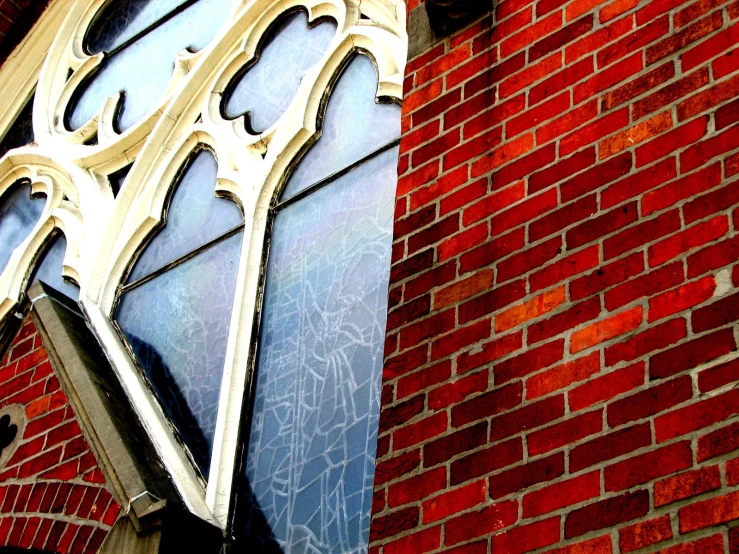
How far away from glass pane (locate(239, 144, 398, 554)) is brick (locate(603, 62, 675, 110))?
4.05 feet

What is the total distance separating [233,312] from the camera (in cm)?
475

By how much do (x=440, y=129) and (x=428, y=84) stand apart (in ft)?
0.85

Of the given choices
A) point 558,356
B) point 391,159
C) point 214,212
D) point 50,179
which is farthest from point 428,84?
point 50,179

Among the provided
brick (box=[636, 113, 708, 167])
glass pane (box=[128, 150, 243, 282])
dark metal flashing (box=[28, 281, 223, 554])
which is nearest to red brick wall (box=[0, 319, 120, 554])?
dark metal flashing (box=[28, 281, 223, 554])

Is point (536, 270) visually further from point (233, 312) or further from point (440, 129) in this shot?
point (233, 312)

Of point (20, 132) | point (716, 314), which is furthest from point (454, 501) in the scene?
point (20, 132)

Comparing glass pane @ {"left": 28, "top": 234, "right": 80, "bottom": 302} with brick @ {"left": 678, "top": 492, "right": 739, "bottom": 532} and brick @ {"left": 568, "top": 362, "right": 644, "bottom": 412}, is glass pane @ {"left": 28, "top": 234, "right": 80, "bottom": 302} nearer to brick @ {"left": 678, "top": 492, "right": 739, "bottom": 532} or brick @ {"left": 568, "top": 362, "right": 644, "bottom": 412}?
brick @ {"left": 568, "top": 362, "right": 644, "bottom": 412}

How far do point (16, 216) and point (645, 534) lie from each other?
481 cm

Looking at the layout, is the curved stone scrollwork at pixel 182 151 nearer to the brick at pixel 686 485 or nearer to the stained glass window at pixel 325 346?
the stained glass window at pixel 325 346

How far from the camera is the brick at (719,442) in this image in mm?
2510

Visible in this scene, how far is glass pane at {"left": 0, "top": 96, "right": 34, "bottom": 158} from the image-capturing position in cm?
714

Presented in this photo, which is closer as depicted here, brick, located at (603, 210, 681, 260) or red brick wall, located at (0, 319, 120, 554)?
brick, located at (603, 210, 681, 260)

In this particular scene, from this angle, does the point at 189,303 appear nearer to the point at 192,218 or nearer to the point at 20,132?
the point at 192,218

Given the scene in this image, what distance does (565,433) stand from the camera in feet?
9.18
